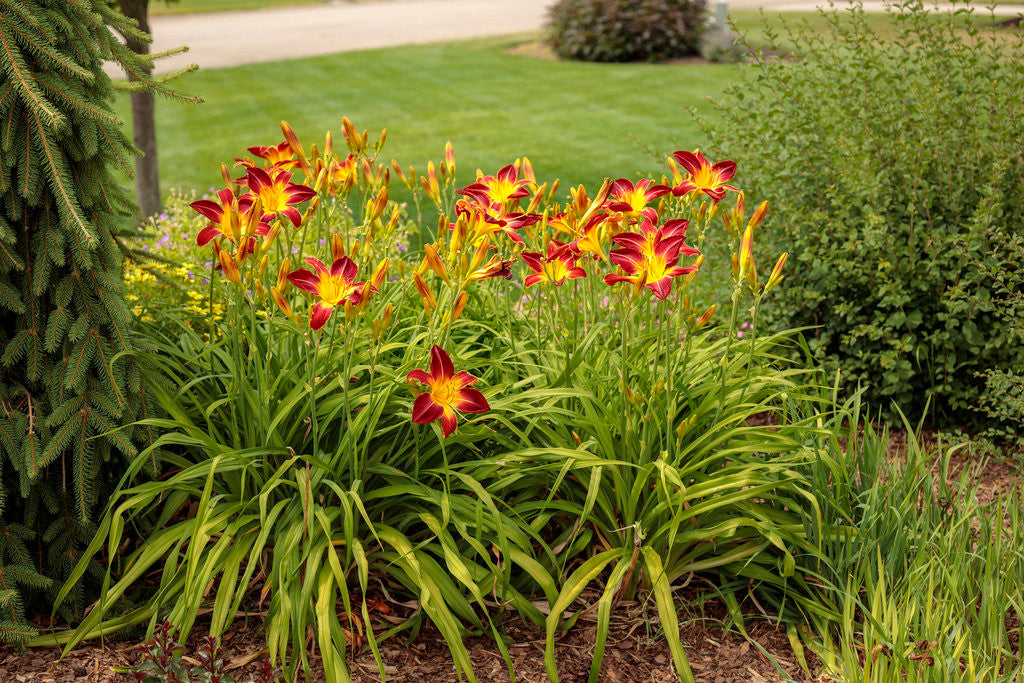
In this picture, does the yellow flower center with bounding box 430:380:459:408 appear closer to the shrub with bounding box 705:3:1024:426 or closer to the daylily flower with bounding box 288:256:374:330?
the daylily flower with bounding box 288:256:374:330

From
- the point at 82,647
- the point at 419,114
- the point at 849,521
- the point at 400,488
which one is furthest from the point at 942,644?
the point at 419,114

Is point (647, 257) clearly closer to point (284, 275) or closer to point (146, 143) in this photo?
point (284, 275)

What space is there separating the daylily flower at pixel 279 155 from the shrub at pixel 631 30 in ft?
39.8

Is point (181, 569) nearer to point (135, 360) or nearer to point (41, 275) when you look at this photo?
point (135, 360)

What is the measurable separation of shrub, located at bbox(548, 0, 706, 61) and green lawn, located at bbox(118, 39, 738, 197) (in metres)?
0.61

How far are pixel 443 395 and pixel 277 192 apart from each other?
0.87m

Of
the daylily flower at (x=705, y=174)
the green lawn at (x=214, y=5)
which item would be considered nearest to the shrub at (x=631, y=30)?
the green lawn at (x=214, y=5)

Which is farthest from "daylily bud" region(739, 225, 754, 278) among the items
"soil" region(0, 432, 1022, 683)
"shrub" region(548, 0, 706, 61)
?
"shrub" region(548, 0, 706, 61)

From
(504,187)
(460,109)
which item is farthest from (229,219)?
(460,109)

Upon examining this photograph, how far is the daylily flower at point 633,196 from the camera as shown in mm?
2955

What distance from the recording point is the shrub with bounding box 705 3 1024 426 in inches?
165

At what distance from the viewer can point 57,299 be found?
9.06ft

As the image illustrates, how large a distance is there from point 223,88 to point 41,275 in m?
11.0

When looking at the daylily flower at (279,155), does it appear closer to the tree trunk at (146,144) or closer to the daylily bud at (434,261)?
the daylily bud at (434,261)
